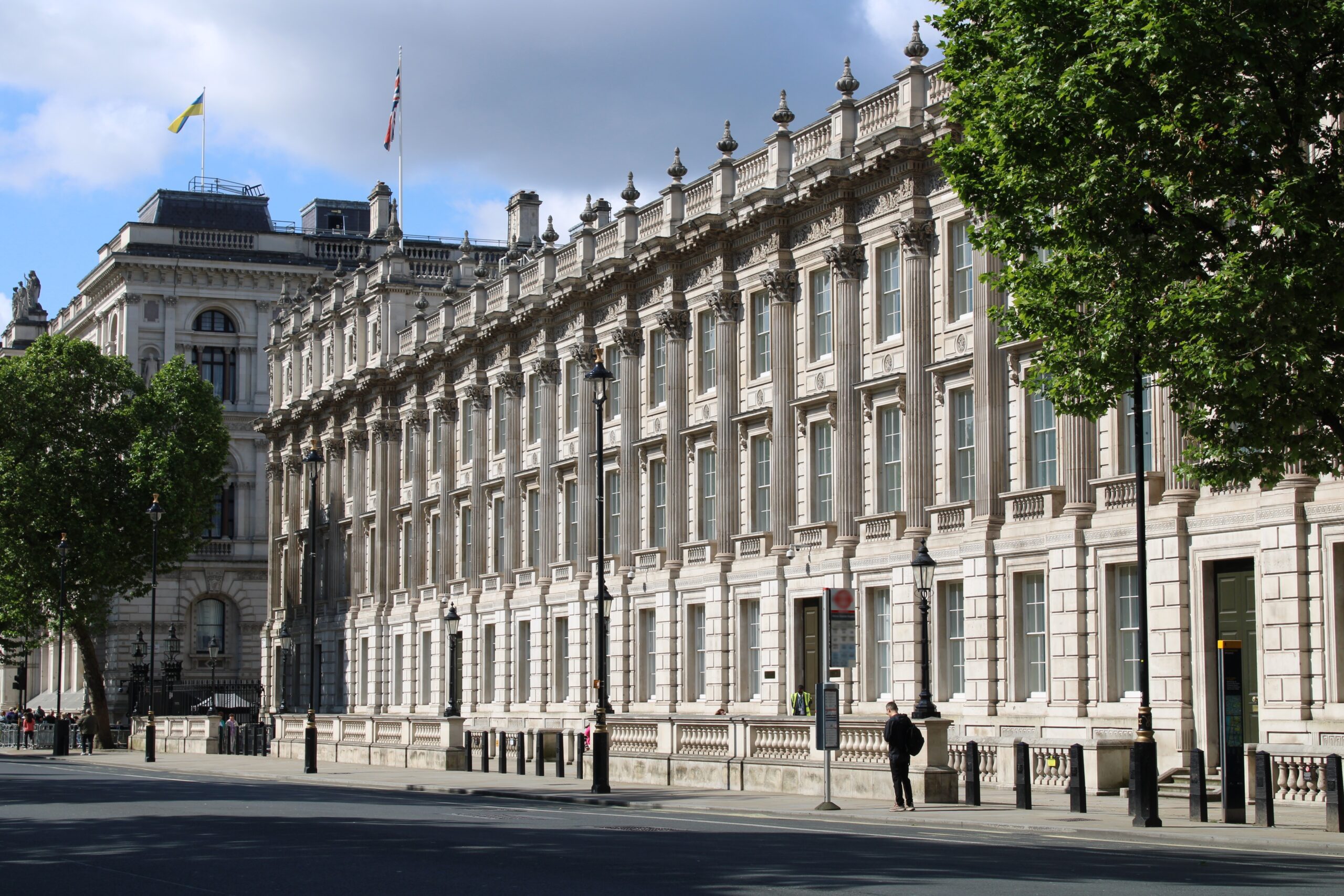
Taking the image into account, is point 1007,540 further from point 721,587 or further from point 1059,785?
point 721,587

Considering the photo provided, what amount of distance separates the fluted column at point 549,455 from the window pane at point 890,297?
18.6 m

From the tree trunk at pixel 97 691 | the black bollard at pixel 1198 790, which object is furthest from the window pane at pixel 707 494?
the tree trunk at pixel 97 691

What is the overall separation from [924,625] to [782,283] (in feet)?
60.3

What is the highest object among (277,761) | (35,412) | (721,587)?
(35,412)

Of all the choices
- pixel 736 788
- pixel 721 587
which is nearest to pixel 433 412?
pixel 721 587

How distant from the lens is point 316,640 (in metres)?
84.2

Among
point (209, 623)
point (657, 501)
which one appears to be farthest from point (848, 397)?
point (209, 623)

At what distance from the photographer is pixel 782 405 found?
4794 centimetres

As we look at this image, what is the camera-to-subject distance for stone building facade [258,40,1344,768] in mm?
35094

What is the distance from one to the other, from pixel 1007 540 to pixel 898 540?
4.10 meters

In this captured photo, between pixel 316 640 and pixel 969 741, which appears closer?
pixel 969 741

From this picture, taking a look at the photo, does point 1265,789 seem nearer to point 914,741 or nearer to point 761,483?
point 914,741

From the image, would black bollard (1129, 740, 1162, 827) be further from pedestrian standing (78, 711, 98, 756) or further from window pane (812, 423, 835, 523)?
pedestrian standing (78, 711, 98, 756)

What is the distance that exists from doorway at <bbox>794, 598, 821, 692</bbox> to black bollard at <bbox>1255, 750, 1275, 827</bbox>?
21.3 meters
